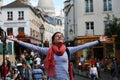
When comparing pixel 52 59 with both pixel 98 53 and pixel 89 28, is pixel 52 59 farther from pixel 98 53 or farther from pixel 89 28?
pixel 89 28

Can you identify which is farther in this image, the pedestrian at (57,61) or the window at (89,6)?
the window at (89,6)

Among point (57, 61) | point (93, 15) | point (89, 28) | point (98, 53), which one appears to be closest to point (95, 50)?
point (98, 53)

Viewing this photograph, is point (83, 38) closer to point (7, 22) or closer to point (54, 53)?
point (7, 22)

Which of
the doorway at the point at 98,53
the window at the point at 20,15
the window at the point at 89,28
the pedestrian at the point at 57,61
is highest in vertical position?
the window at the point at 20,15

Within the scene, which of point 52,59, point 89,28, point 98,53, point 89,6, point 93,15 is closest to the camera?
point 52,59

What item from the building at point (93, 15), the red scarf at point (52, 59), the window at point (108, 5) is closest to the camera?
the red scarf at point (52, 59)

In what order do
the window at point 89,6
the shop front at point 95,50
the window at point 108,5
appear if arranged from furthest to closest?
1. the window at point 89,6
2. the window at point 108,5
3. the shop front at point 95,50

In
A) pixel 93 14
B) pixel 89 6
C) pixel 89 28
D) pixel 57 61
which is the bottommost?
pixel 57 61

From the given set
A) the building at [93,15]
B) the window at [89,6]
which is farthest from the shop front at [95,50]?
the window at [89,6]

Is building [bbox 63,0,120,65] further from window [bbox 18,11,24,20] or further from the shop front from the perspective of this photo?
window [bbox 18,11,24,20]

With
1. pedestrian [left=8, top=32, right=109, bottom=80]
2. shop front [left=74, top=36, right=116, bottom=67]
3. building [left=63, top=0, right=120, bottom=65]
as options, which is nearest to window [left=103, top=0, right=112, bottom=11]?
building [left=63, top=0, right=120, bottom=65]

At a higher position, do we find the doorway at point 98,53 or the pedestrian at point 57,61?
the pedestrian at point 57,61

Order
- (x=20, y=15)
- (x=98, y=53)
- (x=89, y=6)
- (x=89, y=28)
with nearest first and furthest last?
(x=98, y=53) → (x=89, y=28) → (x=89, y=6) → (x=20, y=15)

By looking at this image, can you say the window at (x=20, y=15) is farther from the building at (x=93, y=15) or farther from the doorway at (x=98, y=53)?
the doorway at (x=98, y=53)
